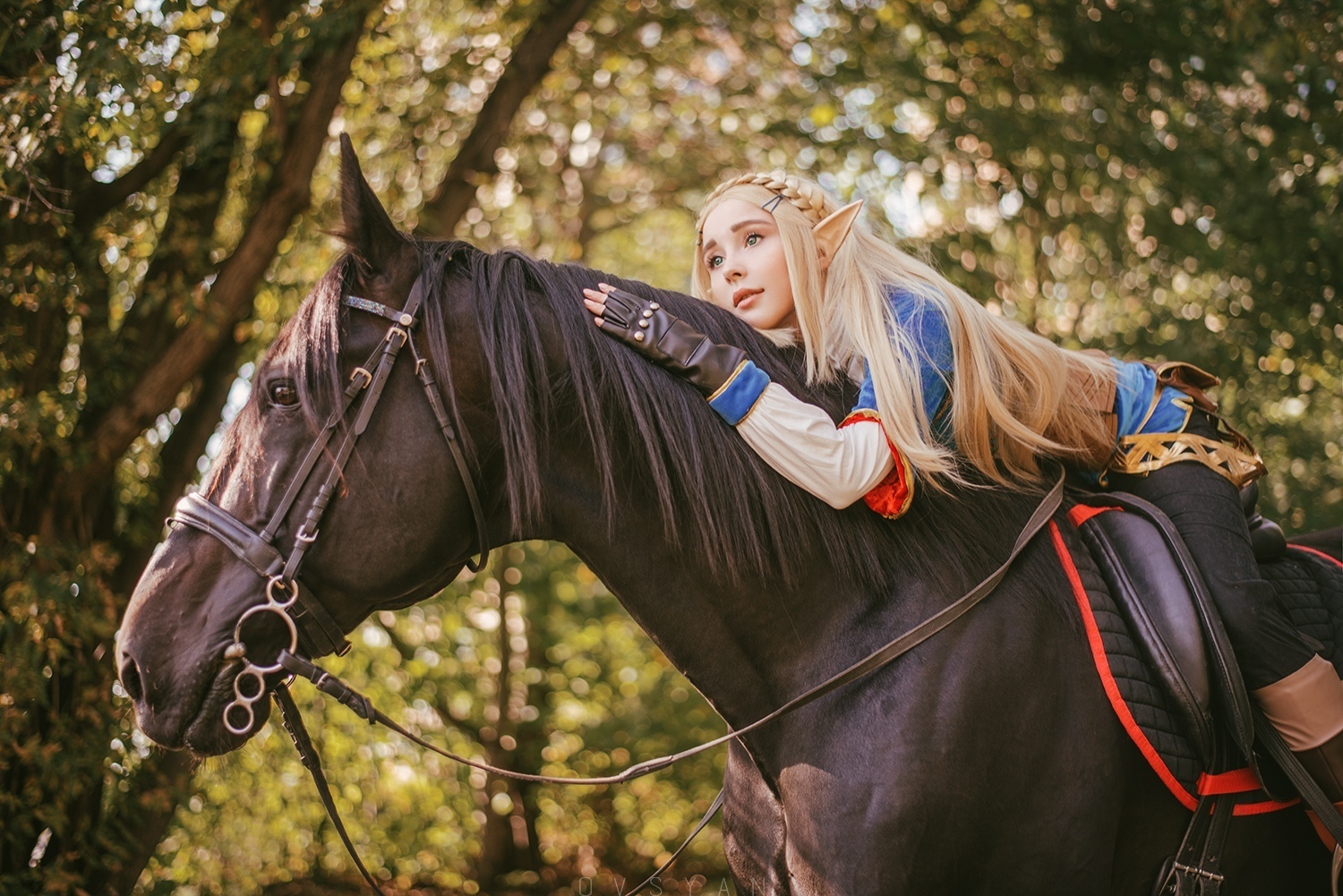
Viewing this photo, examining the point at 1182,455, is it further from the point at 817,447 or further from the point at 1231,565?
the point at 817,447

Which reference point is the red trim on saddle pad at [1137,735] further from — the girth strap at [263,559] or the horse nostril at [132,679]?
the horse nostril at [132,679]

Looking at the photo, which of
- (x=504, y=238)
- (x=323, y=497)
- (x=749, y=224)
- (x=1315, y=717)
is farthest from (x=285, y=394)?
(x=504, y=238)

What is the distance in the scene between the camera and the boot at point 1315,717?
192 cm

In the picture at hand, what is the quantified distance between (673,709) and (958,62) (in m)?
4.65

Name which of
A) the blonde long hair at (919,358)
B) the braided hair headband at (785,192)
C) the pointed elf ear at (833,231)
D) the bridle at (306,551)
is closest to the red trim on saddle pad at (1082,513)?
the blonde long hair at (919,358)

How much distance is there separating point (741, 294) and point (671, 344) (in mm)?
485

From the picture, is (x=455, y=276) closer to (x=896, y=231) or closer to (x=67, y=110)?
(x=67, y=110)

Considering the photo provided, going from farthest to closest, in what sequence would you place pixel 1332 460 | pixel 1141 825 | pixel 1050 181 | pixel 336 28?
pixel 1050 181 < pixel 1332 460 < pixel 336 28 < pixel 1141 825

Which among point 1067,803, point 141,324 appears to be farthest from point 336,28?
point 1067,803

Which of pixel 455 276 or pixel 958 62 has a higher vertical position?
pixel 958 62

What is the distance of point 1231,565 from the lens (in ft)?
6.59

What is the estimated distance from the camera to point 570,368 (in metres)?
1.85

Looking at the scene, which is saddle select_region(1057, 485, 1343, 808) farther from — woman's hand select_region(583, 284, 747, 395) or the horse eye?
the horse eye

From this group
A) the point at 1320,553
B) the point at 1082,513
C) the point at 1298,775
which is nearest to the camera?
the point at 1298,775
